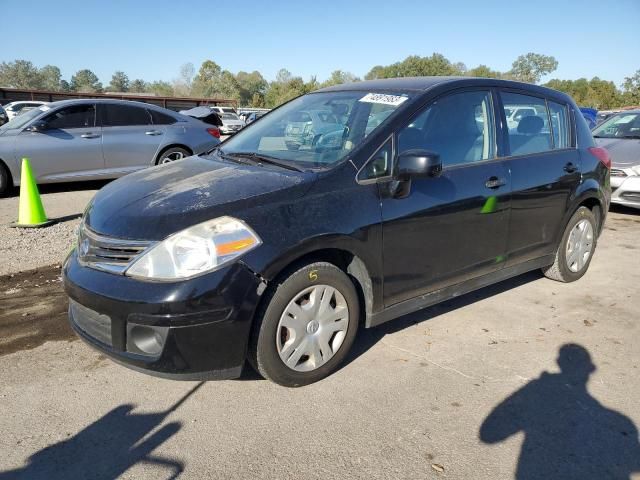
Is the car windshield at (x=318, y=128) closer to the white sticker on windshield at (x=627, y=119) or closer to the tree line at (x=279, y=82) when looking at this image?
the white sticker on windshield at (x=627, y=119)

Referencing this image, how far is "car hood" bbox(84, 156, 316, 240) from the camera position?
2594 mm

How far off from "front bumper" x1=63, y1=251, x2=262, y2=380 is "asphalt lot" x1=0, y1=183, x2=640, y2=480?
309 mm

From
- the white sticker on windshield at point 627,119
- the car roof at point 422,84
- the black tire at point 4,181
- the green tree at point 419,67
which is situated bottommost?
the black tire at point 4,181

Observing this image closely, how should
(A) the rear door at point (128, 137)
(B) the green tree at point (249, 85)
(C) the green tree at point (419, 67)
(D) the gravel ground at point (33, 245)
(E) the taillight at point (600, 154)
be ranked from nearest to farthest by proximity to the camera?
(E) the taillight at point (600, 154), (D) the gravel ground at point (33, 245), (A) the rear door at point (128, 137), (C) the green tree at point (419, 67), (B) the green tree at point (249, 85)

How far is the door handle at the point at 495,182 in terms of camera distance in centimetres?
357

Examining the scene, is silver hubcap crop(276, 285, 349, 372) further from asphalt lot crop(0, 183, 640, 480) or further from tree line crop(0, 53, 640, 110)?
tree line crop(0, 53, 640, 110)

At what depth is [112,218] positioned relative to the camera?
2.75 m

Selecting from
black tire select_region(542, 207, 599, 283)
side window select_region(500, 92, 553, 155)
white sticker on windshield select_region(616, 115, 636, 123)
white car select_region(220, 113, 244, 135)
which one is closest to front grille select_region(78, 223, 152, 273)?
side window select_region(500, 92, 553, 155)

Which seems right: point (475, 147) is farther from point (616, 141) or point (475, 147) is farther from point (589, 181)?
point (616, 141)

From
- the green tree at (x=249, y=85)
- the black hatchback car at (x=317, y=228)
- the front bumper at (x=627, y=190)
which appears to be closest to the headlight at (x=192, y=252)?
the black hatchback car at (x=317, y=228)

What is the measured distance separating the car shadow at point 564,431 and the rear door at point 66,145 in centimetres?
752

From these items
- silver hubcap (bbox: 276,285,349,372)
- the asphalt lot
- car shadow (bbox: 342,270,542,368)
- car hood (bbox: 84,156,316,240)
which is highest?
car hood (bbox: 84,156,316,240)

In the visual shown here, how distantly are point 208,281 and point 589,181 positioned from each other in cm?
366

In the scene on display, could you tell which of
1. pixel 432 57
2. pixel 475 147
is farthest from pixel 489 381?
pixel 432 57
